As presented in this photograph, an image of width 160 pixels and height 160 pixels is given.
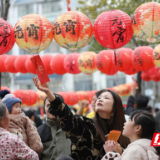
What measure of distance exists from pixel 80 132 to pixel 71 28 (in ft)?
6.99

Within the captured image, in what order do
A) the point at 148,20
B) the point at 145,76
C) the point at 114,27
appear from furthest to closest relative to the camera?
the point at 145,76 < the point at 114,27 < the point at 148,20

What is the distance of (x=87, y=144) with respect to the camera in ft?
10.8

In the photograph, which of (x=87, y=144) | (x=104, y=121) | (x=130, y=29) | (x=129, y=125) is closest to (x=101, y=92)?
(x=104, y=121)

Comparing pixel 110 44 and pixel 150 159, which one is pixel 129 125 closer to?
pixel 150 159

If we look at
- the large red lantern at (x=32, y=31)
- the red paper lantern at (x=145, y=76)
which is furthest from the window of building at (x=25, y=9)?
the large red lantern at (x=32, y=31)

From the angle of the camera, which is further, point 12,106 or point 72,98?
point 72,98

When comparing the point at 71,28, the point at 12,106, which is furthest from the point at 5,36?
the point at 12,106

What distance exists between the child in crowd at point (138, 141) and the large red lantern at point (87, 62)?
5.69 meters

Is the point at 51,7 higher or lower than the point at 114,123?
higher

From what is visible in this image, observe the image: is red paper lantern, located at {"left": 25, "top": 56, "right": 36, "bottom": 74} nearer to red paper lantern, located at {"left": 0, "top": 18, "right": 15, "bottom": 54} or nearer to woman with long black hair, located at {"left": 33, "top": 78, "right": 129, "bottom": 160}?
red paper lantern, located at {"left": 0, "top": 18, "right": 15, "bottom": 54}

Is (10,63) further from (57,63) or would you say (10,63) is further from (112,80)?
(112,80)

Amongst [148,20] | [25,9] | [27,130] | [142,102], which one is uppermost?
[25,9]

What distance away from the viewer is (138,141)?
8.46 feet

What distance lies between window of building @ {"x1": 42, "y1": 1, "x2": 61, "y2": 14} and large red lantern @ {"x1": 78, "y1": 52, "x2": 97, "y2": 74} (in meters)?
21.5
